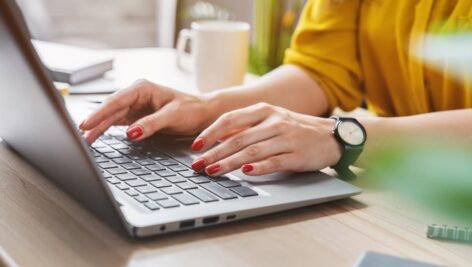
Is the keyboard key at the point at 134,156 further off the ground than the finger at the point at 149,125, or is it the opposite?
the finger at the point at 149,125

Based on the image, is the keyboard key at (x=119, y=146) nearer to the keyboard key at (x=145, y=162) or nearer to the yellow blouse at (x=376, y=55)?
the keyboard key at (x=145, y=162)

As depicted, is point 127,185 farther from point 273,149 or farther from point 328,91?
point 328,91

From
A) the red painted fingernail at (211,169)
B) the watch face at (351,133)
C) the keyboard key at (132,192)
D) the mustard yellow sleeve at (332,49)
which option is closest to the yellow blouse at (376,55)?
the mustard yellow sleeve at (332,49)

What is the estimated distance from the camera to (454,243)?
2.01 feet

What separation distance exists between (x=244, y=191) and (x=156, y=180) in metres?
0.09

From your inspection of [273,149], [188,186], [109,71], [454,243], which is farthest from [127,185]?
[109,71]

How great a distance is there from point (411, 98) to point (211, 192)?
21.8 inches

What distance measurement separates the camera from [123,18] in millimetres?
2859

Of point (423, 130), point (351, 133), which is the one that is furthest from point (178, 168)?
point (423, 130)

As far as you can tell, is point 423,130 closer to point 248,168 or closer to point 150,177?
point 248,168

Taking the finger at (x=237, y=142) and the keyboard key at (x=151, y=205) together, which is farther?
the finger at (x=237, y=142)

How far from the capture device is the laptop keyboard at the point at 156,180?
617 millimetres

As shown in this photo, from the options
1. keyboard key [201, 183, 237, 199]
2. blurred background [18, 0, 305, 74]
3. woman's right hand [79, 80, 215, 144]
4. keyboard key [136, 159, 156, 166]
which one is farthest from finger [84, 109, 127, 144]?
blurred background [18, 0, 305, 74]

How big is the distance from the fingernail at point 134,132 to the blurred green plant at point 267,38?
0.75m
